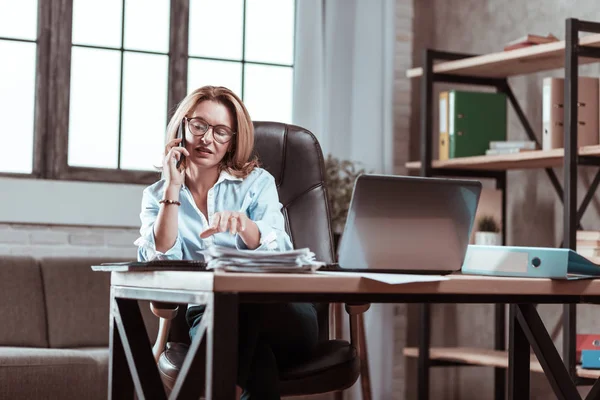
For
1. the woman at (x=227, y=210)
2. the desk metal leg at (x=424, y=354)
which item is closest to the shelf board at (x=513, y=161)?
the desk metal leg at (x=424, y=354)

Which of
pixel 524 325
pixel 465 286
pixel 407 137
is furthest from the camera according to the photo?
pixel 407 137

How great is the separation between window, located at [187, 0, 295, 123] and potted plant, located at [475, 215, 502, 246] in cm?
105

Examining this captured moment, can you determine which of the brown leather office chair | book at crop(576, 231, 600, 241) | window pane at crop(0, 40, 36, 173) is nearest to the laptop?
the brown leather office chair

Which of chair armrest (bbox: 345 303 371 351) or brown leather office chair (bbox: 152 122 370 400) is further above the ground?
brown leather office chair (bbox: 152 122 370 400)

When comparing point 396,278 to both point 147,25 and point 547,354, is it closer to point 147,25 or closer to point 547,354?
point 547,354

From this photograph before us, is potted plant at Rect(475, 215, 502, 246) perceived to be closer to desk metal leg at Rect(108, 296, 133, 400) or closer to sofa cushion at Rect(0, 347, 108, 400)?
sofa cushion at Rect(0, 347, 108, 400)

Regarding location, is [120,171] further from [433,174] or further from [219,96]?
[219,96]

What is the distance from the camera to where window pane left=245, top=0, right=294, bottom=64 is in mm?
4457

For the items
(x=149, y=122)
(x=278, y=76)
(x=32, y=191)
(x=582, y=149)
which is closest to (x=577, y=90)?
(x=582, y=149)

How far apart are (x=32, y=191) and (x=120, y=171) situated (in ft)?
1.34

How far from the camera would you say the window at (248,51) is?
173 inches

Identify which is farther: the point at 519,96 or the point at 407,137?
the point at 407,137

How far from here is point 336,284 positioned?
1.54 meters

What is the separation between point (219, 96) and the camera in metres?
2.43
